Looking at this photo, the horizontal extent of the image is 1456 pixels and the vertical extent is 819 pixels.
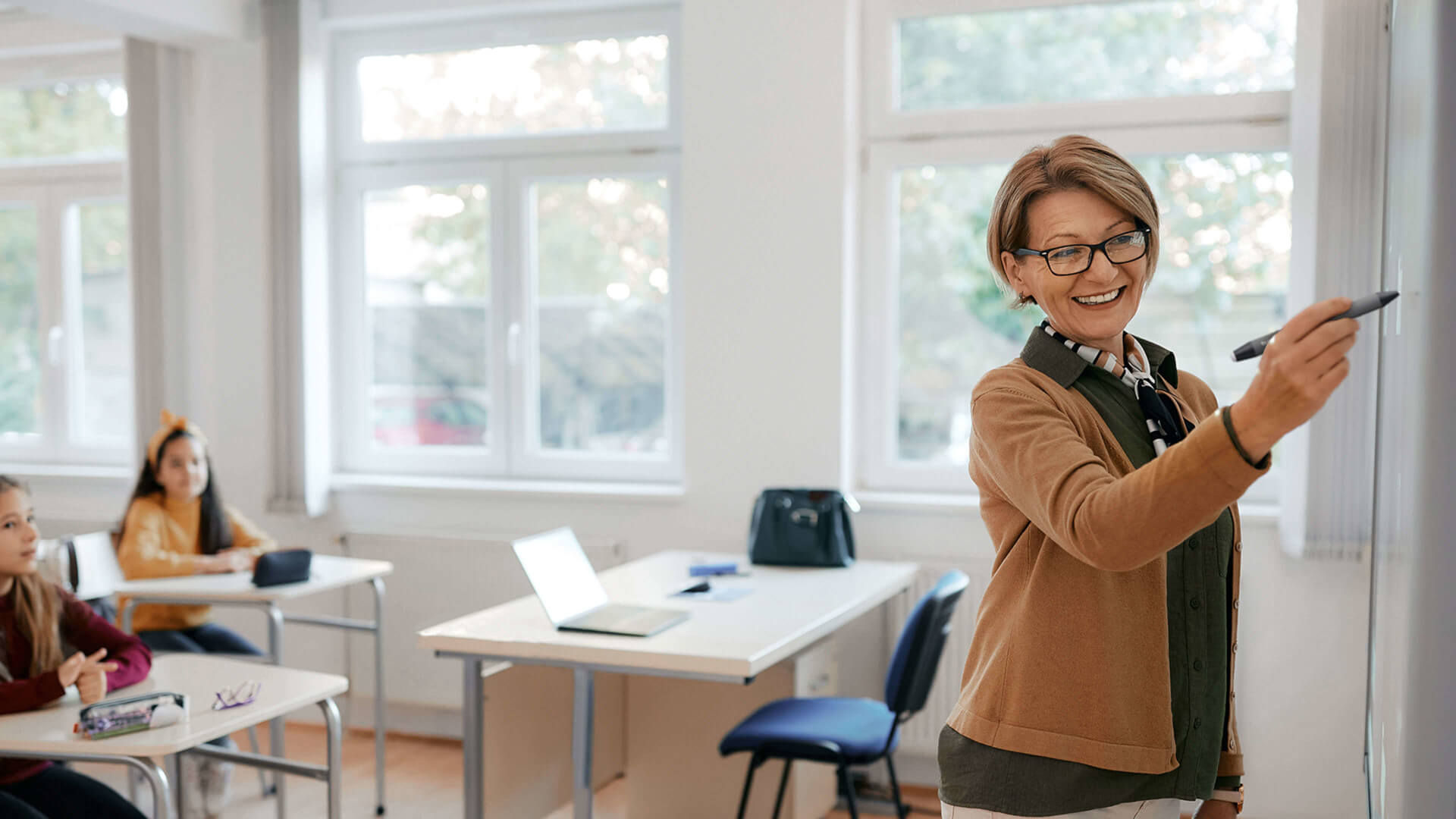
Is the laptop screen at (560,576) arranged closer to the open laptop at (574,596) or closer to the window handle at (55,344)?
the open laptop at (574,596)

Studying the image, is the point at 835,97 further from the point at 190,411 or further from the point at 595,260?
the point at 190,411

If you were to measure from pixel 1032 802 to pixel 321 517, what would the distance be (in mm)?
3743

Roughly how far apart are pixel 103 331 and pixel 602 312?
2.41m

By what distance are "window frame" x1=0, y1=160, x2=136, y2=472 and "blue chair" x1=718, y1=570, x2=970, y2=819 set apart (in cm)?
352

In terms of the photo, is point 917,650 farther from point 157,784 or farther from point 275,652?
point 275,652

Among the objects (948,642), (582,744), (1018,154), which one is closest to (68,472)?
(582,744)

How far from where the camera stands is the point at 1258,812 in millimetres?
3344

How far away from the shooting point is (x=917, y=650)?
8.50 ft

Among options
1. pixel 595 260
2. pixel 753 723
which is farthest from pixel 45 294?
pixel 753 723

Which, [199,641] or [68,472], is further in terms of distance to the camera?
[68,472]

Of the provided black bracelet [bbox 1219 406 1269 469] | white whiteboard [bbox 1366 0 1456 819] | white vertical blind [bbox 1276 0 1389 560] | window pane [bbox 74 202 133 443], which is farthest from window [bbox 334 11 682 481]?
white whiteboard [bbox 1366 0 1456 819]

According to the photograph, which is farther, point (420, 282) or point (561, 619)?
point (420, 282)

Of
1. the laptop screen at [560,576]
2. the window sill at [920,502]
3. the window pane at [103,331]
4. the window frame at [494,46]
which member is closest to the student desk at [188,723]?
the laptop screen at [560,576]

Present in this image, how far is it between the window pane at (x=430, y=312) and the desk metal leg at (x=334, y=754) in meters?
2.02
